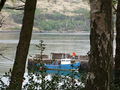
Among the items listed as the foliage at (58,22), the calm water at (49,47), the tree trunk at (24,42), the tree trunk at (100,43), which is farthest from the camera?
the foliage at (58,22)

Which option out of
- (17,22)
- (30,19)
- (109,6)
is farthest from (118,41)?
(17,22)

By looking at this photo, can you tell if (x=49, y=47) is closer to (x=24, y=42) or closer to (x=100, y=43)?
(x=24, y=42)

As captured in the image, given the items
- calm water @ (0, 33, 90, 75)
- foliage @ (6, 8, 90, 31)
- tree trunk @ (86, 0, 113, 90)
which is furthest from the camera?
foliage @ (6, 8, 90, 31)

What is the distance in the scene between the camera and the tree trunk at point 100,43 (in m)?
4.88

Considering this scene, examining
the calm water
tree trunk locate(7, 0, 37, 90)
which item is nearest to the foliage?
the calm water

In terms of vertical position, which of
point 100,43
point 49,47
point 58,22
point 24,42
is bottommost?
point 58,22

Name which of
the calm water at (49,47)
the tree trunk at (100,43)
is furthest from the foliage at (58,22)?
the tree trunk at (100,43)

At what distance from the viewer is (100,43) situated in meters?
4.91

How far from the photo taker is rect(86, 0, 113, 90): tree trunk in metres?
4.88

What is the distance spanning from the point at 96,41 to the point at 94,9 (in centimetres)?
43

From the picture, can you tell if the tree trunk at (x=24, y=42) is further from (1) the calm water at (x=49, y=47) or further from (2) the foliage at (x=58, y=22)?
(2) the foliage at (x=58, y=22)

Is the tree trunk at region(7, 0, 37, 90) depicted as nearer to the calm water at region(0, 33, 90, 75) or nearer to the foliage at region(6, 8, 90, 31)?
the calm water at region(0, 33, 90, 75)

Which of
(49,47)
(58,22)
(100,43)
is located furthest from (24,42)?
(58,22)

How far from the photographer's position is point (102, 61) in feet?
16.0
